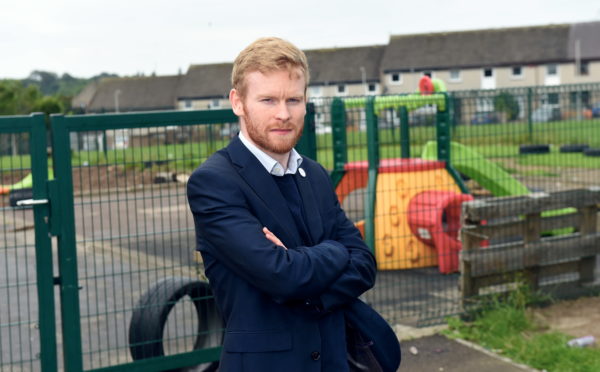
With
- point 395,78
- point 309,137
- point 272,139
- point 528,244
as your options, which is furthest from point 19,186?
point 395,78

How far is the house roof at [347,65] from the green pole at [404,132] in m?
73.2

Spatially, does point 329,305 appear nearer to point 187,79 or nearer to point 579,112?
point 579,112

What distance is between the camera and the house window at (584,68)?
75.6 metres

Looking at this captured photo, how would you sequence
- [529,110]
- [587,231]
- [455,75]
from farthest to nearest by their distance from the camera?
1. [455,75]
2. [529,110]
3. [587,231]

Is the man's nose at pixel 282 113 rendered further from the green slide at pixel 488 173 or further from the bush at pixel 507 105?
the green slide at pixel 488 173

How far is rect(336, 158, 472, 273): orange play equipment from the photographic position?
919 cm

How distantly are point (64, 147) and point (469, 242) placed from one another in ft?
11.9

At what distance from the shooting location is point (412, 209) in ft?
30.9

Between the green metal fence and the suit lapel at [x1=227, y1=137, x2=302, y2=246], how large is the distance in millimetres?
2632

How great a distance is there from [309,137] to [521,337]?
239 cm

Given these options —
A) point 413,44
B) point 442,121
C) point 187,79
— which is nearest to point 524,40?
point 413,44

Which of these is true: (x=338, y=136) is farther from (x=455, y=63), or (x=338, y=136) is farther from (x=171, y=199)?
(x=455, y=63)

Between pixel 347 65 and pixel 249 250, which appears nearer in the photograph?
pixel 249 250

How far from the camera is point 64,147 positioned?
527 centimetres
